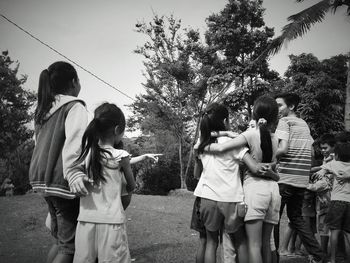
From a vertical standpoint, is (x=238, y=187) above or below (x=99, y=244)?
above

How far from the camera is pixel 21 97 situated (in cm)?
2298

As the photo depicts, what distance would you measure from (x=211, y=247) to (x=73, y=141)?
1520 mm

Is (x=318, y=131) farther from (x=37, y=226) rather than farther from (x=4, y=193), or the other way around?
(x=4, y=193)

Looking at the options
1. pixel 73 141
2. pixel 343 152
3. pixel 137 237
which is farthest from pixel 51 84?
pixel 137 237

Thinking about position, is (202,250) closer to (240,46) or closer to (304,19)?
(304,19)

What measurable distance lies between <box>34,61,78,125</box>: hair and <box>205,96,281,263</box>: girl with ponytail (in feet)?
4.43

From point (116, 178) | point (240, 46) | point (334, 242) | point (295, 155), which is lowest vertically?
point (334, 242)

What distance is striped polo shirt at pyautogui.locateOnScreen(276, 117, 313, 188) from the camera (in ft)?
11.7

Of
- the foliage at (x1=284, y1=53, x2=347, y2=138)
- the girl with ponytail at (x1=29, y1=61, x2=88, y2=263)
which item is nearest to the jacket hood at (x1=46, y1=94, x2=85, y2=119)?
the girl with ponytail at (x1=29, y1=61, x2=88, y2=263)

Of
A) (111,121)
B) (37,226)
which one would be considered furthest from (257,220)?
(37,226)

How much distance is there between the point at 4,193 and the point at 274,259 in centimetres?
1643

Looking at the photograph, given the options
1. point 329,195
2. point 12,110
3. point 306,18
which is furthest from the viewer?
point 12,110

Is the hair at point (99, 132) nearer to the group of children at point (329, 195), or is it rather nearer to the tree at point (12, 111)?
the group of children at point (329, 195)

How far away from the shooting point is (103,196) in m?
2.27
